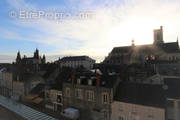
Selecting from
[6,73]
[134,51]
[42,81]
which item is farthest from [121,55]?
[6,73]

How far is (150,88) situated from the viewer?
1675 cm

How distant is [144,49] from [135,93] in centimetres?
3703

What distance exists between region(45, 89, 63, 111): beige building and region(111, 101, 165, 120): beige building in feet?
34.5

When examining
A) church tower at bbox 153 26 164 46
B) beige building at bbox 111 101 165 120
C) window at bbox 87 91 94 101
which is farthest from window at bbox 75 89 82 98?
church tower at bbox 153 26 164 46

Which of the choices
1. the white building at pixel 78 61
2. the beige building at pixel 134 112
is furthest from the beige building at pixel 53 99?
the white building at pixel 78 61

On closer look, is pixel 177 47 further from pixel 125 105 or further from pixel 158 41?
pixel 125 105

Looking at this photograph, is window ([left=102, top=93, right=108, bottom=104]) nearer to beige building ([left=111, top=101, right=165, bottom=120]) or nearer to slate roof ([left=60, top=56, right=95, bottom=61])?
beige building ([left=111, top=101, right=165, bottom=120])

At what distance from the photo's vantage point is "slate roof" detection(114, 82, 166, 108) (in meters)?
15.0

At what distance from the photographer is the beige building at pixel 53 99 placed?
23312mm

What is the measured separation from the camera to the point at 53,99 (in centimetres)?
2428

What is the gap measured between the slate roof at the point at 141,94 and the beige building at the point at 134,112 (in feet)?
1.50

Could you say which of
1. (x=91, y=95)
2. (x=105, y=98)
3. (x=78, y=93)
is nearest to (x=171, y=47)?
(x=105, y=98)

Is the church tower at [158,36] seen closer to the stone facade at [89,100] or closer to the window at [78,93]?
the stone facade at [89,100]

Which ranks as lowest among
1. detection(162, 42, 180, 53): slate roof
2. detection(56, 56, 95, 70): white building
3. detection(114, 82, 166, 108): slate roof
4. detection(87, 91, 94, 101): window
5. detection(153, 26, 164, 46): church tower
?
detection(87, 91, 94, 101): window
